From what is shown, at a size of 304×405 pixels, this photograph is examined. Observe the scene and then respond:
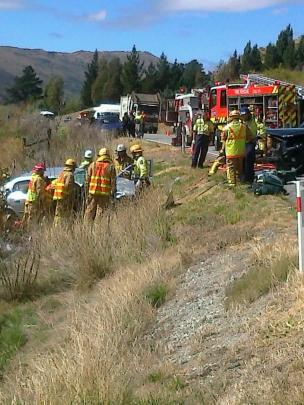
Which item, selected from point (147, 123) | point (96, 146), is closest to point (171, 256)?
point (96, 146)

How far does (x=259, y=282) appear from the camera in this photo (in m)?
8.91

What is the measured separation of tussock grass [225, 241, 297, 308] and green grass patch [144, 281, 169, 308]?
118 centimetres

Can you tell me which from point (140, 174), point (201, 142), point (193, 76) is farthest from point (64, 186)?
point (193, 76)

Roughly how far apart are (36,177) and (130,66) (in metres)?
70.7

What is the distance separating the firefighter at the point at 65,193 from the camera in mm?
16469

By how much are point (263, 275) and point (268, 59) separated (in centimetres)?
6749

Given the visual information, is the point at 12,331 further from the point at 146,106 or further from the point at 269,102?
the point at 146,106

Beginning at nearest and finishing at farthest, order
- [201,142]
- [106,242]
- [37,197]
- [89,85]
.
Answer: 1. [106,242]
2. [37,197]
3. [201,142]
4. [89,85]

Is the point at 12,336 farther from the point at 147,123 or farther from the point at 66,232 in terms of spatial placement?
the point at 147,123

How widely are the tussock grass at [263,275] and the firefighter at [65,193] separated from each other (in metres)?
7.02

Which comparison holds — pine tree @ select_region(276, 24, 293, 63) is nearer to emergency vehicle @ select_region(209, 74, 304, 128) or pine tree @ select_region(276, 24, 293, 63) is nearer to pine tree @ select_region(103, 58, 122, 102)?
pine tree @ select_region(103, 58, 122, 102)

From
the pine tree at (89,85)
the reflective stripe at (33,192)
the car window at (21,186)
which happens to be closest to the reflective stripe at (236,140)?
the reflective stripe at (33,192)

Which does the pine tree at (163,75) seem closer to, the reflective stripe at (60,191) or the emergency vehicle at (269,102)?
the emergency vehicle at (269,102)

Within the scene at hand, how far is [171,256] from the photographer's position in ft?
42.2
